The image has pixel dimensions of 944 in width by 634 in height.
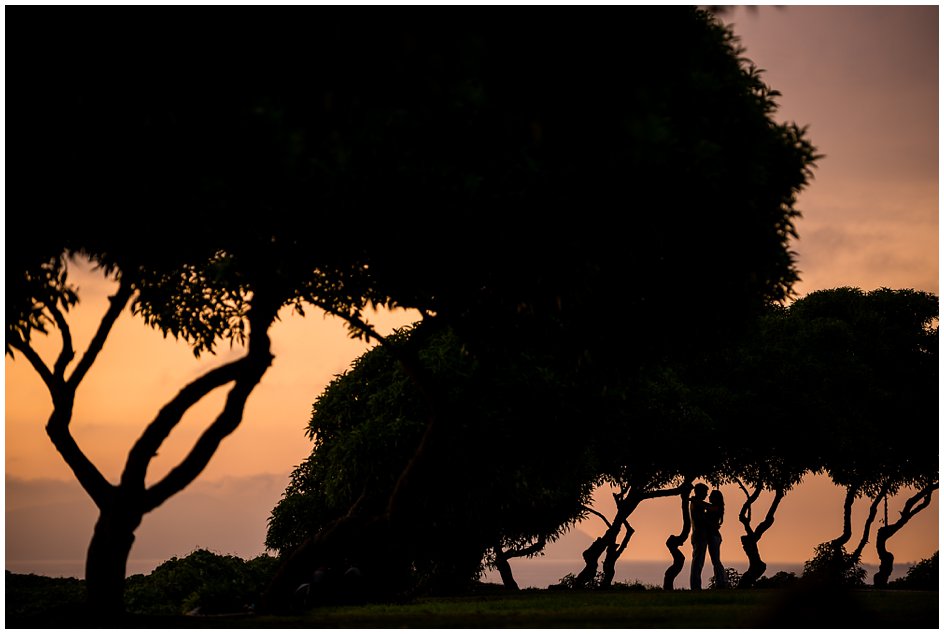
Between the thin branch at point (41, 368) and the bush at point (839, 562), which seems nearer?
the thin branch at point (41, 368)

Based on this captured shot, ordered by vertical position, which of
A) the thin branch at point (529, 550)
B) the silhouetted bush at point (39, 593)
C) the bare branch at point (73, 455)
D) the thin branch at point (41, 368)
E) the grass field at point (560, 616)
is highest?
the thin branch at point (41, 368)

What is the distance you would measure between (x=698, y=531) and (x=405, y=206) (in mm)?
16691

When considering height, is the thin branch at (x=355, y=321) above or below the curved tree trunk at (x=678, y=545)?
above

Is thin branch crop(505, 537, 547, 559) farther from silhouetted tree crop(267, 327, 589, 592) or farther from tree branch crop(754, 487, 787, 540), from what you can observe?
tree branch crop(754, 487, 787, 540)

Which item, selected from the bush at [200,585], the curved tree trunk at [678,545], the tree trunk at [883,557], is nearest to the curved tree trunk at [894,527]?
the tree trunk at [883,557]

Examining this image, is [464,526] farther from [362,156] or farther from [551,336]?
[362,156]

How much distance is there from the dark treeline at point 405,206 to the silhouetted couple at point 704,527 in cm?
431

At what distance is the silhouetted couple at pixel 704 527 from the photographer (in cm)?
2798

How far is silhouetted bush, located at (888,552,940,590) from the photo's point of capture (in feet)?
109

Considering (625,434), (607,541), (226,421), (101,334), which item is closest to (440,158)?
(226,421)

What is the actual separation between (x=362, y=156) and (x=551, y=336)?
752 cm

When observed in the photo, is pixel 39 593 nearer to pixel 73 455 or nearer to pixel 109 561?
pixel 73 455

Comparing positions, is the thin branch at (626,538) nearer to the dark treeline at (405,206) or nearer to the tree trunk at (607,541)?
the tree trunk at (607,541)

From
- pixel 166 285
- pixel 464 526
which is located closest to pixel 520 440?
pixel 464 526
